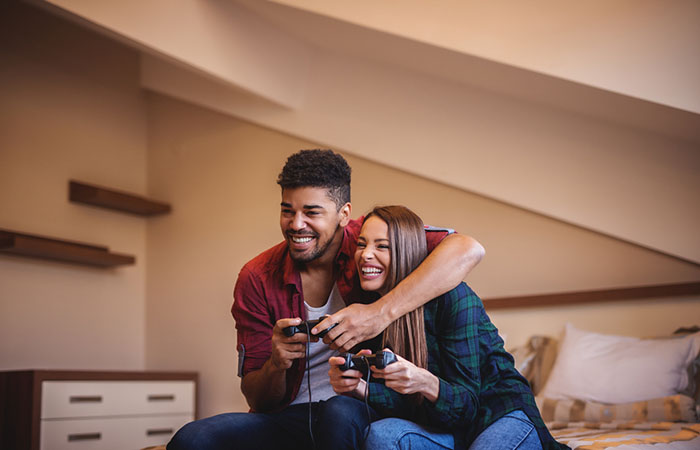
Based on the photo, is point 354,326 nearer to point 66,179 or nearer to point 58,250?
point 58,250

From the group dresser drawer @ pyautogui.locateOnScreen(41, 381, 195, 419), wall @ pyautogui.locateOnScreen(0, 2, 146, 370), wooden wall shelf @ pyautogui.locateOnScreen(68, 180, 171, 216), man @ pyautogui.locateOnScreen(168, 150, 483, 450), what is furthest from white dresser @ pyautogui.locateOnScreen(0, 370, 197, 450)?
man @ pyautogui.locateOnScreen(168, 150, 483, 450)

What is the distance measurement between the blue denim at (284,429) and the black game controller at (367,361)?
93mm

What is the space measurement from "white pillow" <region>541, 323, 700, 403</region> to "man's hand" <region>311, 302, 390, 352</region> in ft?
4.54

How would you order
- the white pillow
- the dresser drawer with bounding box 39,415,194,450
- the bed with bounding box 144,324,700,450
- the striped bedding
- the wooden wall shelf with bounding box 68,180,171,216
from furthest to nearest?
1. the wooden wall shelf with bounding box 68,180,171,216
2. the dresser drawer with bounding box 39,415,194,450
3. the white pillow
4. the bed with bounding box 144,324,700,450
5. the striped bedding

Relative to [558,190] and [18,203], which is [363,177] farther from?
[18,203]

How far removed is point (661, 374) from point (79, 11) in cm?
276

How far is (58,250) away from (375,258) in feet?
8.57

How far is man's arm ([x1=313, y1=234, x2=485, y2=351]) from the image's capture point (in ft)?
5.30

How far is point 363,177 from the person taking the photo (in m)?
3.80

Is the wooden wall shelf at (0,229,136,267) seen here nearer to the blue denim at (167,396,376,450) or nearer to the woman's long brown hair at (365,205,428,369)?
the blue denim at (167,396,376,450)

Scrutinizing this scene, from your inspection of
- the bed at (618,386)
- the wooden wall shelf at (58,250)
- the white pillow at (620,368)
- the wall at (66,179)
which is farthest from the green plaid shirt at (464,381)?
the wall at (66,179)

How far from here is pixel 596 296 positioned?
305cm

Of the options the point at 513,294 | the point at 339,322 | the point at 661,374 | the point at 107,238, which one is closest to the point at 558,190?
the point at 513,294

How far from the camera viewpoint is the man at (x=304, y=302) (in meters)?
1.66
